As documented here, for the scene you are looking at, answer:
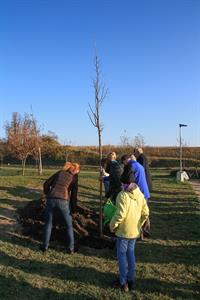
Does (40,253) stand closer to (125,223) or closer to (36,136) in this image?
(125,223)

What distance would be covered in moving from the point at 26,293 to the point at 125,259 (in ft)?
4.83

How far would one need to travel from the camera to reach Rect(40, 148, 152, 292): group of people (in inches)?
256

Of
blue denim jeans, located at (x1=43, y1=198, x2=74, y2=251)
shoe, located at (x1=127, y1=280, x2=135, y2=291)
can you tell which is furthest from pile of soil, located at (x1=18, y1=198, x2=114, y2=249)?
shoe, located at (x1=127, y1=280, x2=135, y2=291)

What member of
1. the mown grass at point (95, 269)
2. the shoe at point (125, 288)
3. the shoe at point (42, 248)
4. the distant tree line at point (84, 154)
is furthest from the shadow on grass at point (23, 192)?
the distant tree line at point (84, 154)

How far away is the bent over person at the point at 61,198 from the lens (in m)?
8.21

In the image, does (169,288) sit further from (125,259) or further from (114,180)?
(114,180)

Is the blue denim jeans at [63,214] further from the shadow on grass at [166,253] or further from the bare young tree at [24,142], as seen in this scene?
the bare young tree at [24,142]

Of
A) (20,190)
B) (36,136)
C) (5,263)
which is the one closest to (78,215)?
(5,263)

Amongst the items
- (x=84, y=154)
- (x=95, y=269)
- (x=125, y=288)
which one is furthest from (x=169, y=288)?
(x=84, y=154)

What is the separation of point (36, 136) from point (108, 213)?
78.5 feet

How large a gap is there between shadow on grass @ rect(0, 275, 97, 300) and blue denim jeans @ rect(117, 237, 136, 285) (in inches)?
24.8

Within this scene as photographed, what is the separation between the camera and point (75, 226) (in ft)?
31.2

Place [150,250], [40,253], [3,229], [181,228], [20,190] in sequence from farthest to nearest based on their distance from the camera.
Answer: [20,190] < [181,228] < [3,229] < [150,250] < [40,253]

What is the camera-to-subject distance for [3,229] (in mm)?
9828
